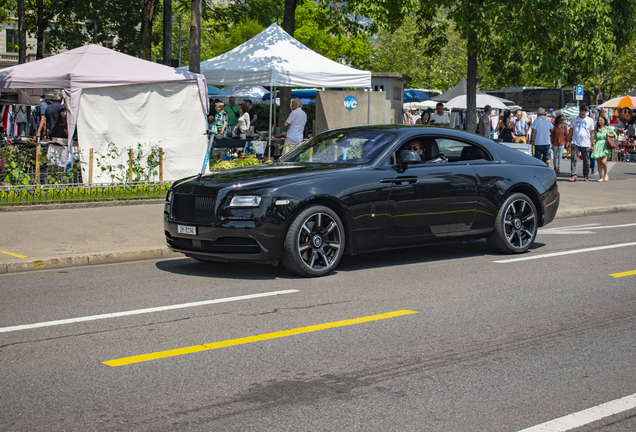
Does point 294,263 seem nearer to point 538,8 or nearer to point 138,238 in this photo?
point 138,238

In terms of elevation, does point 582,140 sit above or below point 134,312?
above

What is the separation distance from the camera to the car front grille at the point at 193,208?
Answer: 7.54m

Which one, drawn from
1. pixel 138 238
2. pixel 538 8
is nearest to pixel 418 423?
pixel 138 238

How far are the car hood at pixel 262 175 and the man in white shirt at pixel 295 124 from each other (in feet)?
30.8

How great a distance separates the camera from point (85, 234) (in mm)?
10273

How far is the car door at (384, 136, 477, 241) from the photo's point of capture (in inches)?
323

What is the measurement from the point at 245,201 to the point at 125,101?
8.31 metres

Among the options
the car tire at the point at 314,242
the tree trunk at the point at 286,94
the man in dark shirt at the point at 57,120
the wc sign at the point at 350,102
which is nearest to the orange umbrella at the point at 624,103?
the tree trunk at the point at 286,94

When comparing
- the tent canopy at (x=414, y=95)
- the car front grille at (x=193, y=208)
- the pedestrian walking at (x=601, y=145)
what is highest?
the tent canopy at (x=414, y=95)

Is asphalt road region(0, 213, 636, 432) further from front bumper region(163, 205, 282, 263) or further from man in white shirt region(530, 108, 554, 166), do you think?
man in white shirt region(530, 108, 554, 166)

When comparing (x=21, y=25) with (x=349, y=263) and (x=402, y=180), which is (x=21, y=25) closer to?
(x=349, y=263)

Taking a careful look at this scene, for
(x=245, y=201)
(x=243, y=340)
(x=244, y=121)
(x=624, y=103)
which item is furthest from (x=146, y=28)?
(x=243, y=340)

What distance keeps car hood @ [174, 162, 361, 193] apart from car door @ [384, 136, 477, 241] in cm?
62

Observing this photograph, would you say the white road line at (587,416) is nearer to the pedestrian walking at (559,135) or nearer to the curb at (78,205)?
the curb at (78,205)
